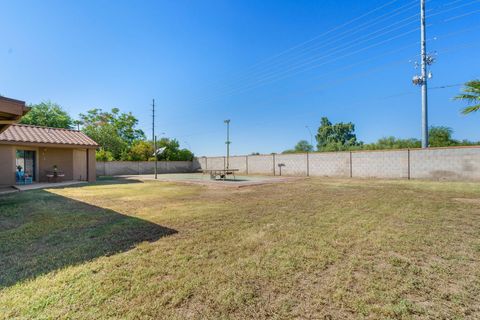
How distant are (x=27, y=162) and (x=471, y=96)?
21.9 meters

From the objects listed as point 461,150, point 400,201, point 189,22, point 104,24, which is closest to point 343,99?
point 461,150

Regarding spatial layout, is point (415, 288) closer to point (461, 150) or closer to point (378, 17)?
point (461, 150)

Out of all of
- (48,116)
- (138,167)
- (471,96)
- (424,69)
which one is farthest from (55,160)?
(424,69)

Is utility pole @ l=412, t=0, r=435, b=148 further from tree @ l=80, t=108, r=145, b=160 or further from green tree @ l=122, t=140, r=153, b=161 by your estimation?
tree @ l=80, t=108, r=145, b=160

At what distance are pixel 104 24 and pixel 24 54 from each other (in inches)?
286

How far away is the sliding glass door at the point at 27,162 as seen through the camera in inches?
504

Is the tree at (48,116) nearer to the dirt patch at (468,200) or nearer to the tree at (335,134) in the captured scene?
the dirt patch at (468,200)

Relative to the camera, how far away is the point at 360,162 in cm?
1617

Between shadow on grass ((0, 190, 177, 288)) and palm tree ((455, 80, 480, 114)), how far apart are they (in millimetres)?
10644

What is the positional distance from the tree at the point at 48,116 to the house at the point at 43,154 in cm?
1665

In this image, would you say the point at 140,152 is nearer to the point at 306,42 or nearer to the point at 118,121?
the point at 118,121

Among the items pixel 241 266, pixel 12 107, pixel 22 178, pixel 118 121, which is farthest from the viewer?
pixel 118 121

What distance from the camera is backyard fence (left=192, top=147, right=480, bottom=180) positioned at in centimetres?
1260

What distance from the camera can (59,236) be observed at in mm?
3830
